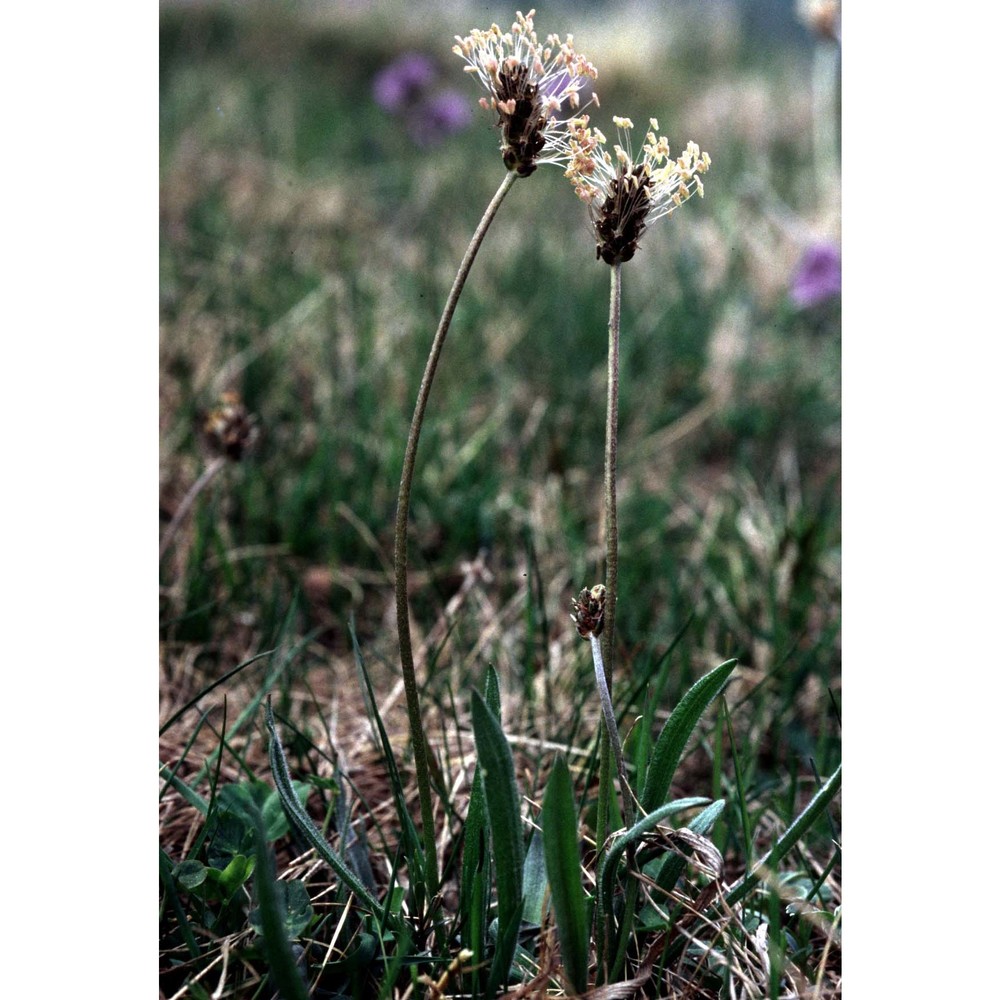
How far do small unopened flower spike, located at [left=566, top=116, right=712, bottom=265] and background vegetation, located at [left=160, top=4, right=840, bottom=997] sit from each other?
0.62 ft

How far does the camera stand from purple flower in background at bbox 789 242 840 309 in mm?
2180

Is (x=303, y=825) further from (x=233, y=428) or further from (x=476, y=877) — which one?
(x=233, y=428)

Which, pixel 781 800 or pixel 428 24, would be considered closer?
pixel 781 800

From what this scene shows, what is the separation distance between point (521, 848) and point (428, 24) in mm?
2285

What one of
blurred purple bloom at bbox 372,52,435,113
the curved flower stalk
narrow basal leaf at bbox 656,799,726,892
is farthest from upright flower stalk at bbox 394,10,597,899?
blurred purple bloom at bbox 372,52,435,113

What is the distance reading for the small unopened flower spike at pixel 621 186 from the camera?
714mm

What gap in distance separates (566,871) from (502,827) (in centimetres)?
6

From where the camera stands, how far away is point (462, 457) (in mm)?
1688

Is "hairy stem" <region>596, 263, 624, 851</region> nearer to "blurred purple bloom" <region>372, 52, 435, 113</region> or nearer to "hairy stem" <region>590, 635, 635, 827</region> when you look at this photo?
"hairy stem" <region>590, 635, 635, 827</region>

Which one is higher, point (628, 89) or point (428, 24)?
point (428, 24)
